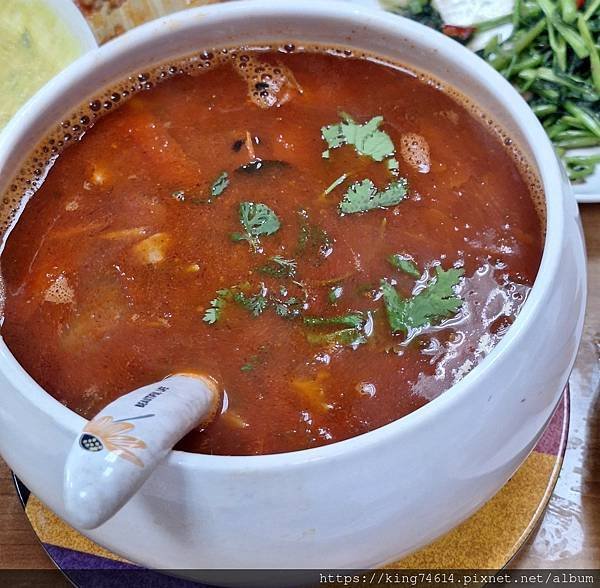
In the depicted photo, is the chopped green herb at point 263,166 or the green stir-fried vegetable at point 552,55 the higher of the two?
the chopped green herb at point 263,166

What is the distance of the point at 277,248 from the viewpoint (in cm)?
104

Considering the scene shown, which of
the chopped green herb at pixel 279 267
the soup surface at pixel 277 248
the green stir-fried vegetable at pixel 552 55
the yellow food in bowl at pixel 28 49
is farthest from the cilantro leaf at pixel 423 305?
the green stir-fried vegetable at pixel 552 55

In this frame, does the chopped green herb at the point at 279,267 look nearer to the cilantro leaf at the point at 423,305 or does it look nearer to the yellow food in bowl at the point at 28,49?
the cilantro leaf at the point at 423,305

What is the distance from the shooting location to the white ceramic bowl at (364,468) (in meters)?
0.76

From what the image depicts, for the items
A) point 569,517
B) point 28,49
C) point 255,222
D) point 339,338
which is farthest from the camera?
point 28,49

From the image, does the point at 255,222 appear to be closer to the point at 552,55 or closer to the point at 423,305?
the point at 423,305

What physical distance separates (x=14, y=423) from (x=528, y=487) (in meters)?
0.68

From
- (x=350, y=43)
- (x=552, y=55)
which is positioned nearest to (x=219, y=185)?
(x=350, y=43)

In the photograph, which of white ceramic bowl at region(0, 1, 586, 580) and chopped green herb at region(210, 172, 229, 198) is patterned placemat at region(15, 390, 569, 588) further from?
chopped green herb at region(210, 172, 229, 198)

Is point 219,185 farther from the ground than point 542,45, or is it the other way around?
point 219,185

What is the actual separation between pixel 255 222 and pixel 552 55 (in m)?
1.46

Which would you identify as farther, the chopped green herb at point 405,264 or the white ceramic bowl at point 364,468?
the chopped green herb at point 405,264

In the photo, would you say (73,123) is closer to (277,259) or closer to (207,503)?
(277,259)

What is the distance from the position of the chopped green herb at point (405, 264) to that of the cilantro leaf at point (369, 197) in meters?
0.09
